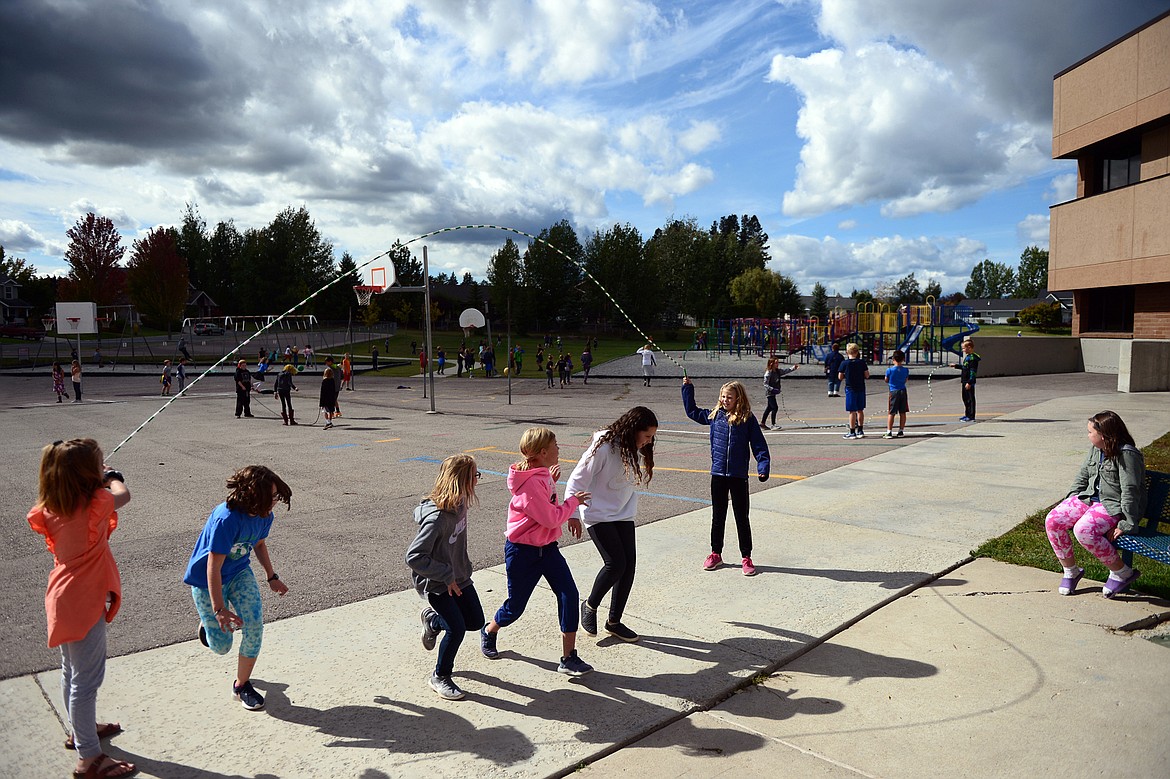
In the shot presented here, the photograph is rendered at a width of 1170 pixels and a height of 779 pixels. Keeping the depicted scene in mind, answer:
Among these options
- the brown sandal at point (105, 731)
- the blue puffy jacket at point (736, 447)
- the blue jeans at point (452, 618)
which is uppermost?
the blue puffy jacket at point (736, 447)

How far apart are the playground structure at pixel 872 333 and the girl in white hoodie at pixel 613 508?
24.5m

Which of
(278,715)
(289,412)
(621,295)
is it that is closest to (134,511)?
(278,715)

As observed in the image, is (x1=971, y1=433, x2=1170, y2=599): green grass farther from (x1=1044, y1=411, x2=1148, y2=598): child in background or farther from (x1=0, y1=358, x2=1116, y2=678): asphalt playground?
(x1=0, y1=358, x2=1116, y2=678): asphalt playground

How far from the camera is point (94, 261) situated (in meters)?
76.2

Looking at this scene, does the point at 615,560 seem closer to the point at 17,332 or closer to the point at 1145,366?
the point at 1145,366

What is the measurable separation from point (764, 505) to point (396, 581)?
14.3ft

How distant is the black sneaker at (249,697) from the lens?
12.8ft

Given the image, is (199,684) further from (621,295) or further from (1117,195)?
(621,295)

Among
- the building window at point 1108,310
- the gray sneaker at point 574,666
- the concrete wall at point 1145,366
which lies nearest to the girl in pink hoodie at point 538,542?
the gray sneaker at point 574,666

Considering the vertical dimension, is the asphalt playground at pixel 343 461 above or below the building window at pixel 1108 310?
below

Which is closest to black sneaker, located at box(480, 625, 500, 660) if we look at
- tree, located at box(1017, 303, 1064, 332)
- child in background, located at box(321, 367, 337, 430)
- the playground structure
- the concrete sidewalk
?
the concrete sidewalk

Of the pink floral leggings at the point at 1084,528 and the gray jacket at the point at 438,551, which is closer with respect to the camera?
the gray jacket at the point at 438,551

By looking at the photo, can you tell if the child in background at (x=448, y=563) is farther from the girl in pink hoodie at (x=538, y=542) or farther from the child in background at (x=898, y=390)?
the child in background at (x=898, y=390)

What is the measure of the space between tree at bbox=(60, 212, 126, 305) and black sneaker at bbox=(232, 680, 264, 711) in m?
84.1
